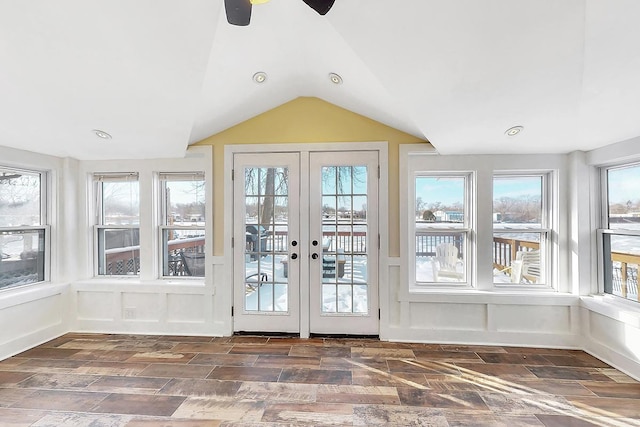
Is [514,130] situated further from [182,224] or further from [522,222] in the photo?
[182,224]

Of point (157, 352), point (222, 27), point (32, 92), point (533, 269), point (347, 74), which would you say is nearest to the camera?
point (222, 27)

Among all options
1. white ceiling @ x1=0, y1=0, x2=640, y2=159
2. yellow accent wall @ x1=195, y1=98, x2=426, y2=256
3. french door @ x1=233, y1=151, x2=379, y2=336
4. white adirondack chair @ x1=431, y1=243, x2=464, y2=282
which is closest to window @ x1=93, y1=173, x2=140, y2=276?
white ceiling @ x1=0, y1=0, x2=640, y2=159

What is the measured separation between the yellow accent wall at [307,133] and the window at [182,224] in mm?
284

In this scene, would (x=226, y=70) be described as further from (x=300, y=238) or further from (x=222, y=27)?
(x=300, y=238)

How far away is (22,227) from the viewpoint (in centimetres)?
325

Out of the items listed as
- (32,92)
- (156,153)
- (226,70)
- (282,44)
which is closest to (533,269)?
(282,44)

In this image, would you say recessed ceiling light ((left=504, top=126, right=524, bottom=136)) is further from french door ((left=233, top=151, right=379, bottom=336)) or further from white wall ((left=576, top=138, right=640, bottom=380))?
french door ((left=233, top=151, right=379, bottom=336))

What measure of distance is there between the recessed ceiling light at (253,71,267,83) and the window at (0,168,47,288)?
261 cm

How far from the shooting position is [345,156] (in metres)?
3.44

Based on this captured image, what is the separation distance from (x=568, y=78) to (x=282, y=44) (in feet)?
6.54

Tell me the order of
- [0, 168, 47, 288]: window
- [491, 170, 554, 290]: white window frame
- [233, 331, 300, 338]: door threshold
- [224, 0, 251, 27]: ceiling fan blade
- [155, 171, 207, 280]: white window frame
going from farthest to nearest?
[155, 171, 207, 280]: white window frame → [233, 331, 300, 338]: door threshold → [491, 170, 554, 290]: white window frame → [0, 168, 47, 288]: window → [224, 0, 251, 27]: ceiling fan blade

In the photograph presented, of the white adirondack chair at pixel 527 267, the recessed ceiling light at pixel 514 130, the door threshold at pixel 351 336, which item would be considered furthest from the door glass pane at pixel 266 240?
the white adirondack chair at pixel 527 267

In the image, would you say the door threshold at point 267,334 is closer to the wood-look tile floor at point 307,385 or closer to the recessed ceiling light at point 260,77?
the wood-look tile floor at point 307,385

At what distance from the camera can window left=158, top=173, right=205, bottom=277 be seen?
3.68 meters
